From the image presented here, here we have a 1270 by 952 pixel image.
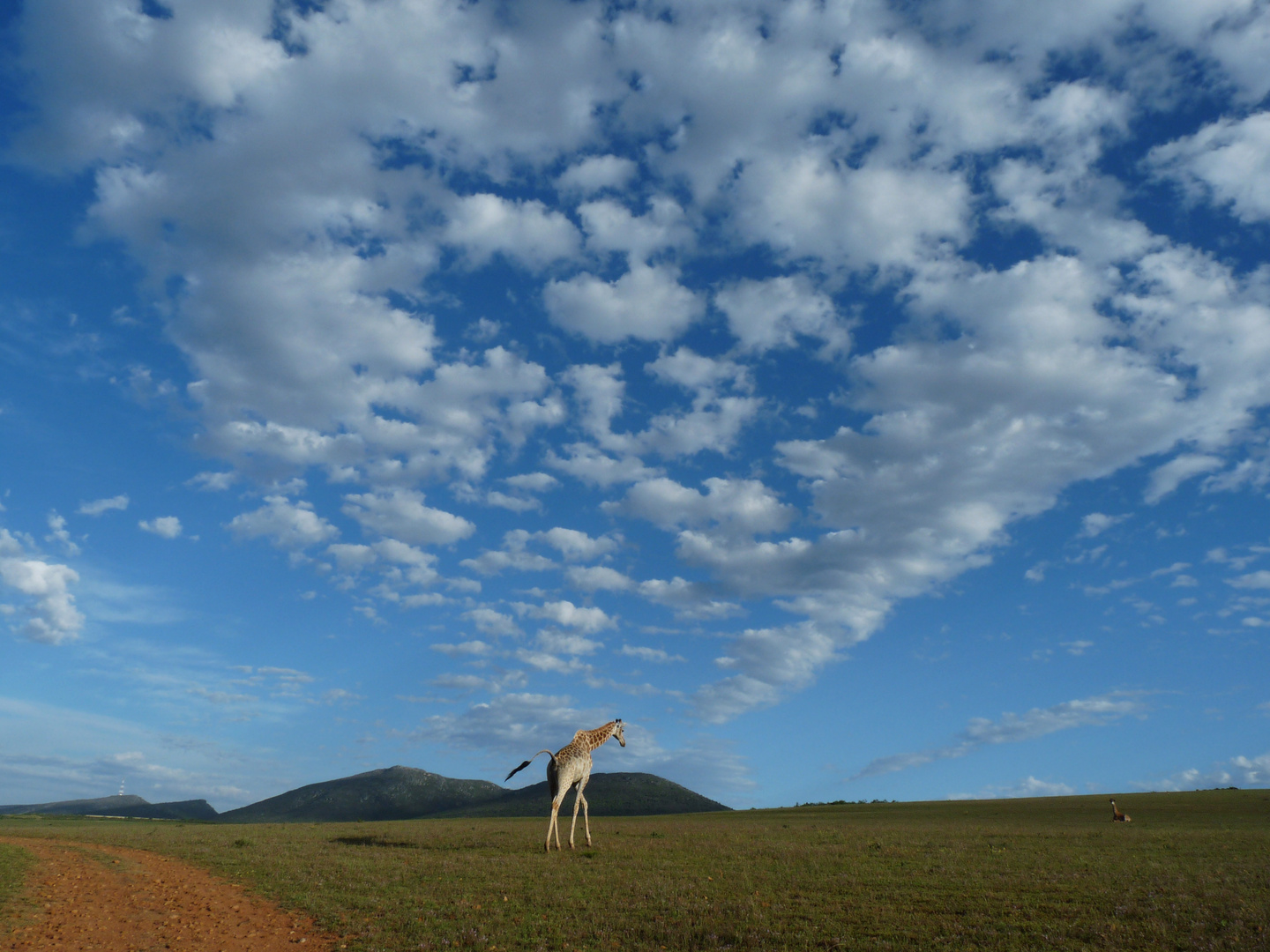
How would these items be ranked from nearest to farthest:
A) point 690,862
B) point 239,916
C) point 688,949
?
1. point 688,949
2. point 239,916
3. point 690,862

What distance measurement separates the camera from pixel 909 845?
3450cm

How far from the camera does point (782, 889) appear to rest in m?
22.8

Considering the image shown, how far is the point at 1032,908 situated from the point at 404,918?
56.7 ft

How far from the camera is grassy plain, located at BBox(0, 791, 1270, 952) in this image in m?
17.0

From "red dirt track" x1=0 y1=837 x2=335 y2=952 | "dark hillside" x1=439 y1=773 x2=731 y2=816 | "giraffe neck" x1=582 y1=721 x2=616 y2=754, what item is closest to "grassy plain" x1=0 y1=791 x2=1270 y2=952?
"red dirt track" x1=0 y1=837 x2=335 y2=952

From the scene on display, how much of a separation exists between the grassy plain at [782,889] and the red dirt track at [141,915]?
1.29 m

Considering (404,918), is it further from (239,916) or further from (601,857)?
(601,857)

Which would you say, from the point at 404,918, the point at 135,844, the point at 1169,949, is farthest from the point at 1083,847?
the point at 135,844

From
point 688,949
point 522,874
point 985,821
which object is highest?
point 985,821

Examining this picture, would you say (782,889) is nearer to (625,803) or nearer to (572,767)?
(572,767)

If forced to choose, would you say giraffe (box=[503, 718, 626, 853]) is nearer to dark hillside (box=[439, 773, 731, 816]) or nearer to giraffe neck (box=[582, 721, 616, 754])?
giraffe neck (box=[582, 721, 616, 754])

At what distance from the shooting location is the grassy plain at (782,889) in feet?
55.8

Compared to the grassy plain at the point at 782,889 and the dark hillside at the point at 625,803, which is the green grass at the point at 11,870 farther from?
the dark hillside at the point at 625,803

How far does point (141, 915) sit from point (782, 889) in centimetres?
1981
